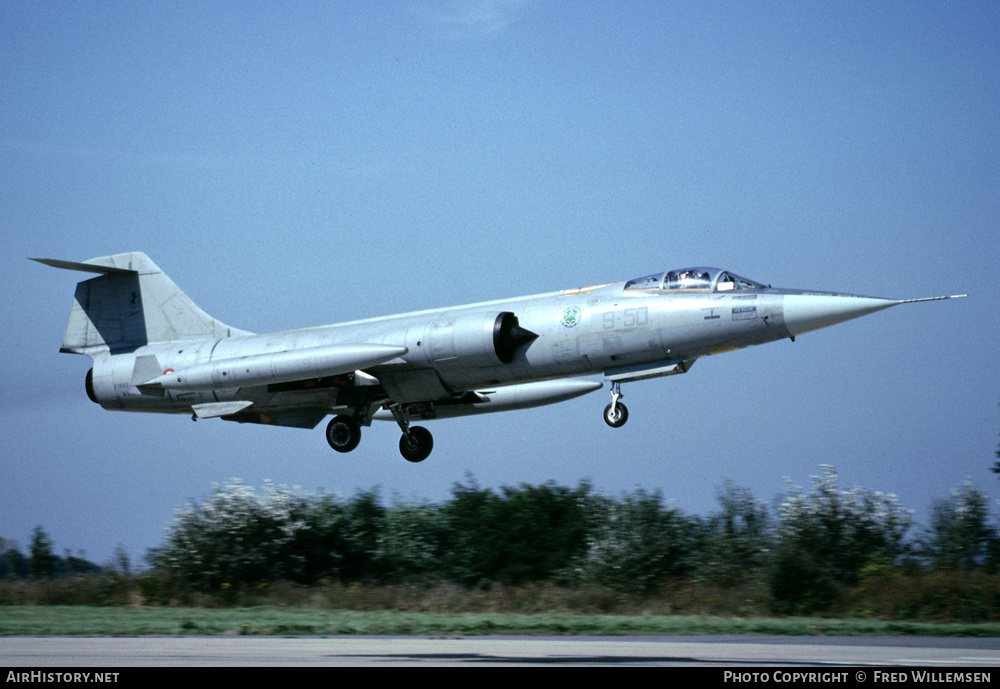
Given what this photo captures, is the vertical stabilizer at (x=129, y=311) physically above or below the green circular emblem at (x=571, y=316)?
above

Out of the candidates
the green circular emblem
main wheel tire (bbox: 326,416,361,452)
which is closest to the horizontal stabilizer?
main wheel tire (bbox: 326,416,361,452)

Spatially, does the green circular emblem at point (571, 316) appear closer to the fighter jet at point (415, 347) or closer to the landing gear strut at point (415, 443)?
the fighter jet at point (415, 347)

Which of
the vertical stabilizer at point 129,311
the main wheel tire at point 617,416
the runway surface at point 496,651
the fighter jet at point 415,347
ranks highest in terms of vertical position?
the vertical stabilizer at point 129,311

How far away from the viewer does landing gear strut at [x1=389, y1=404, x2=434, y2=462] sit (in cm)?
2658

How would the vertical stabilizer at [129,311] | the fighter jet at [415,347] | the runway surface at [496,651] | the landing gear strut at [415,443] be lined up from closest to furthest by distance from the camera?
the runway surface at [496,651] < the fighter jet at [415,347] < the landing gear strut at [415,443] < the vertical stabilizer at [129,311]

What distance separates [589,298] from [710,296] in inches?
101

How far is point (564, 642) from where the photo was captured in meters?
20.1

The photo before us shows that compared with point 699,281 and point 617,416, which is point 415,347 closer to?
point 617,416

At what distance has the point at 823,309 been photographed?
20078mm

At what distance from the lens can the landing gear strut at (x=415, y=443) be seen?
87.2ft

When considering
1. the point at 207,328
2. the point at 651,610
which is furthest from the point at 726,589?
the point at 207,328

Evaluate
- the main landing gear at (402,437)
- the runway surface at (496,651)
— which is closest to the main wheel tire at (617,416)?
the runway surface at (496,651)

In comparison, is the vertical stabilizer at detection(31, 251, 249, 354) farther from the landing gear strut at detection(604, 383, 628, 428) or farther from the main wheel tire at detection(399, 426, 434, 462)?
the landing gear strut at detection(604, 383, 628, 428)

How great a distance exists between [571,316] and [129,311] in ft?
40.0
